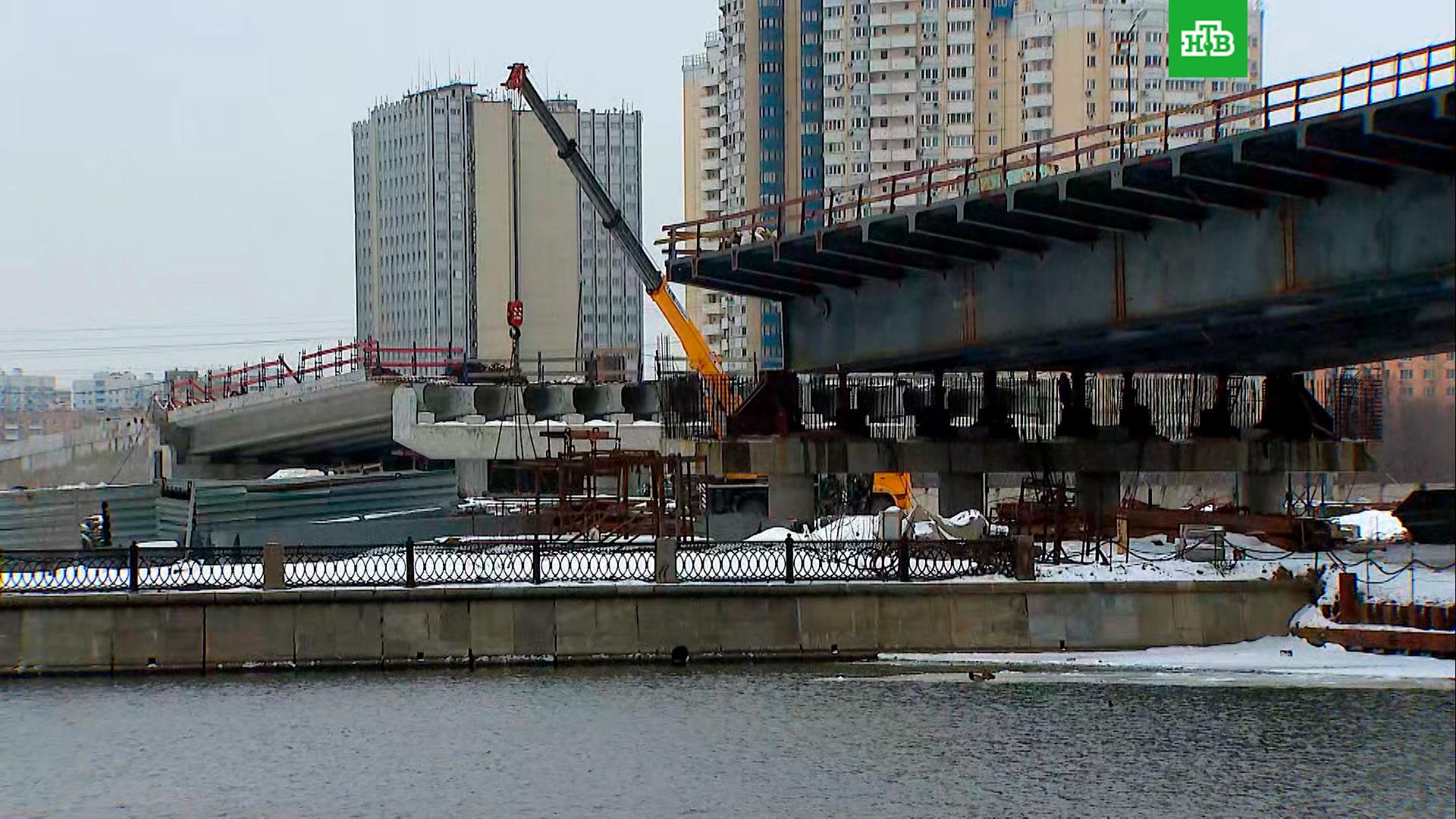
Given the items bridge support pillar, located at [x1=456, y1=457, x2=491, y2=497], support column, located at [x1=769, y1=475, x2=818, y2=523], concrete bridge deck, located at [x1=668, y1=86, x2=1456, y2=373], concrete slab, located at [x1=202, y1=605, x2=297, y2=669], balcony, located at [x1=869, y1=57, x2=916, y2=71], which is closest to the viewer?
concrete bridge deck, located at [x1=668, y1=86, x2=1456, y2=373]

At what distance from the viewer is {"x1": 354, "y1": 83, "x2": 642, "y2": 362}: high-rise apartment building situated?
7121 inches

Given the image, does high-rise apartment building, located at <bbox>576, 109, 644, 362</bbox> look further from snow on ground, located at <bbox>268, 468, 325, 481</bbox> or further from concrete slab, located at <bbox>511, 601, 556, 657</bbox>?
concrete slab, located at <bbox>511, 601, 556, 657</bbox>

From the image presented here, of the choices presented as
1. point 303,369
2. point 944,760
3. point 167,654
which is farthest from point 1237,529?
point 303,369

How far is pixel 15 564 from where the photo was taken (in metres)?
39.9

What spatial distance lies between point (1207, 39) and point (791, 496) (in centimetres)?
3406

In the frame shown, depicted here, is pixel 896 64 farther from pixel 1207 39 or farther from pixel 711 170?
pixel 1207 39

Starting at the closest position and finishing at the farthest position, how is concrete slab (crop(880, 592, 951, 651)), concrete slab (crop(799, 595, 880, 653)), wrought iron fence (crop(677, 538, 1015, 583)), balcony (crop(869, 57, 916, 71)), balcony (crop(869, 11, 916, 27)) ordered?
concrete slab (crop(880, 592, 951, 651)) < concrete slab (crop(799, 595, 880, 653)) < wrought iron fence (crop(677, 538, 1015, 583)) < balcony (crop(869, 11, 916, 27)) < balcony (crop(869, 57, 916, 71))

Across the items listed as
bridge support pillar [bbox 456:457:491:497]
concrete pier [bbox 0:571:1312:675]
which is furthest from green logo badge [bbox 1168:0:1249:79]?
bridge support pillar [bbox 456:457:491:497]

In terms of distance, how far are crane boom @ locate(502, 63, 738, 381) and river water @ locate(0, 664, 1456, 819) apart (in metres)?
35.0

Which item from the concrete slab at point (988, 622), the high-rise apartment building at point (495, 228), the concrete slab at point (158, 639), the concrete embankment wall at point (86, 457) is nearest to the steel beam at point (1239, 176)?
the concrete slab at point (988, 622)

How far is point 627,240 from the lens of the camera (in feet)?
231

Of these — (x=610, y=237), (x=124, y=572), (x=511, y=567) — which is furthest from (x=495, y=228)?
(x=511, y=567)

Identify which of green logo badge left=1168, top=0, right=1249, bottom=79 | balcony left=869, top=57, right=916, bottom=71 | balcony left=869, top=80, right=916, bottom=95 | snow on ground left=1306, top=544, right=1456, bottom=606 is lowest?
snow on ground left=1306, top=544, right=1456, bottom=606

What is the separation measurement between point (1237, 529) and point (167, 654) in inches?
883
